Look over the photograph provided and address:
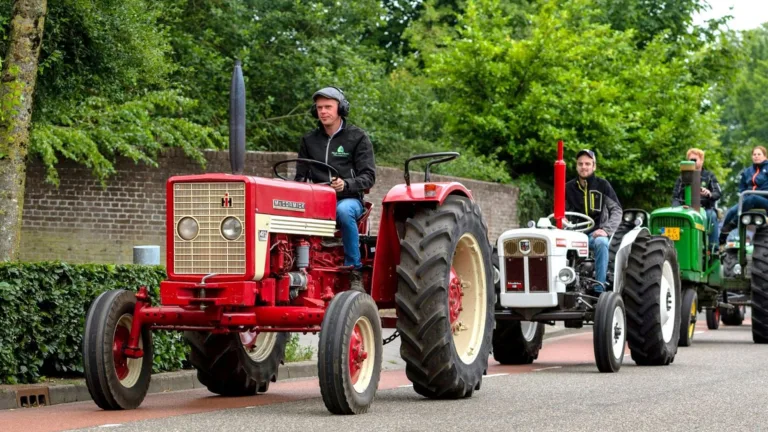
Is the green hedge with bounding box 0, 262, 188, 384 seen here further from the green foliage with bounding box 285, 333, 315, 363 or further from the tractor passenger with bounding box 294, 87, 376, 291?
the green foliage with bounding box 285, 333, 315, 363

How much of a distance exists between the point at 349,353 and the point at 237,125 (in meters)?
1.73

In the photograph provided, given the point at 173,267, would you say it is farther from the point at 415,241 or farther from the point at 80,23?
the point at 80,23

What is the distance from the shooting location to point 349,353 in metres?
9.61

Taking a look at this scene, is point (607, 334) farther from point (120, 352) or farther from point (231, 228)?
point (120, 352)

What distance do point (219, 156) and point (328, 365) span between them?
13760 millimetres

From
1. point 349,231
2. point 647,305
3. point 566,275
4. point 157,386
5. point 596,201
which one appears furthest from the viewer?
point 596,201

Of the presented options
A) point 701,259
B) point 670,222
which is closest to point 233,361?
point 670,222

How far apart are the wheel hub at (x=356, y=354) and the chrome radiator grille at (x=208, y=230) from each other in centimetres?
91

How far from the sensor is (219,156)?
2280cm

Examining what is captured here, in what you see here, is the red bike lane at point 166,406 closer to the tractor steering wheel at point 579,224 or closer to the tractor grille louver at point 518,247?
the tractor grille louver at point 518,247

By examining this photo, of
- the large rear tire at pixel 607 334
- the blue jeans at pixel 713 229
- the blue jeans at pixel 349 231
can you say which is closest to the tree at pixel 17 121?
the blue jeans at pixel 349 231

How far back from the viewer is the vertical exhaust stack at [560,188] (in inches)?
562

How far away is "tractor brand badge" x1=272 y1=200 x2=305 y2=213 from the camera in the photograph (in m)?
10.1

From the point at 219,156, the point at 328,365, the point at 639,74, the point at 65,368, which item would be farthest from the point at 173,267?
the point at 639,74
